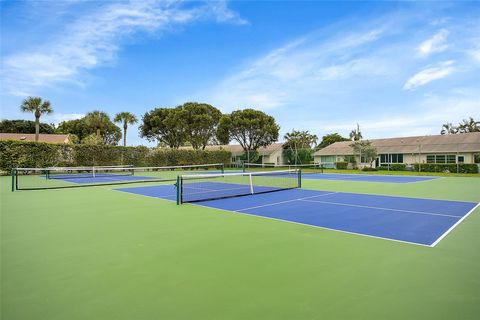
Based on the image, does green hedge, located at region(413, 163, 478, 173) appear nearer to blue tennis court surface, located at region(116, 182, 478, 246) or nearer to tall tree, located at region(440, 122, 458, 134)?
blue tennis court surface, located at region(116, 182, 478, 246)

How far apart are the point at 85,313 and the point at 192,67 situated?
960 inches

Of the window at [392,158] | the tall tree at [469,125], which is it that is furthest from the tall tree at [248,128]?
A: the tall tree at [469,125]

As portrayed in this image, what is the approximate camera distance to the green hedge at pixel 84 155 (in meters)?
25.3

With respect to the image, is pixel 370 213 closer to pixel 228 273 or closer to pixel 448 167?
pixel 228 273

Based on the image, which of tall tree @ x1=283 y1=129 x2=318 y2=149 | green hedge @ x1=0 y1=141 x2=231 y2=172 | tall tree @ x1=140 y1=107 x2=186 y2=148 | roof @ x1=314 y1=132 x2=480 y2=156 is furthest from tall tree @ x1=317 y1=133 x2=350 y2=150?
green hedge @ x1=0 y1=141 x2=231 y2=172

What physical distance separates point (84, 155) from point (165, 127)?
25758 millimetres

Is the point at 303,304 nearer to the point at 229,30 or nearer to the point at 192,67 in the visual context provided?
the point at 229,30

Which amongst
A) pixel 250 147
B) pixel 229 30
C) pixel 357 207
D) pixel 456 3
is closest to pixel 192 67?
pixel 229 30

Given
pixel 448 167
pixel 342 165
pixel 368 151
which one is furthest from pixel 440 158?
pixel 342 165

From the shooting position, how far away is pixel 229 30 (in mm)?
20031

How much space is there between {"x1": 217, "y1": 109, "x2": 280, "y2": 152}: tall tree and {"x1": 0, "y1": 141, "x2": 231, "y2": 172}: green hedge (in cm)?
1140

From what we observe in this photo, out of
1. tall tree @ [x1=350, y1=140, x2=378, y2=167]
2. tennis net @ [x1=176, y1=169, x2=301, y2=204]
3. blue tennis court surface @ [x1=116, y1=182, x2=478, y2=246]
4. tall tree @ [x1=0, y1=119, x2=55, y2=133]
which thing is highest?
tall tree @ [x1=0, y1=119, x2=55, y2=133]

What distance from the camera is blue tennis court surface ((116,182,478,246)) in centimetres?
608

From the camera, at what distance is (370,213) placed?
8.05 metres
